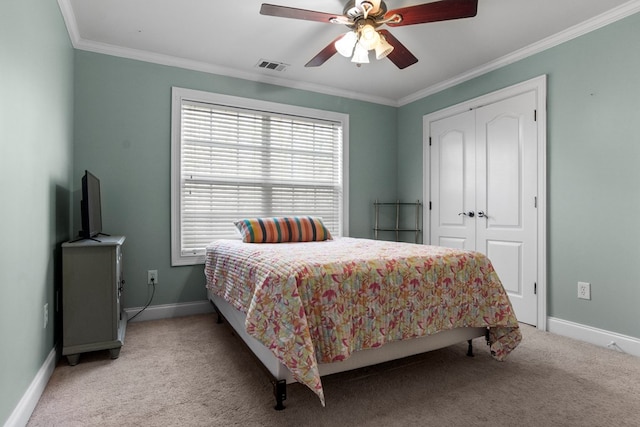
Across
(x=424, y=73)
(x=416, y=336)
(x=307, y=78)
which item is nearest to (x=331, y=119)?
(x=307, y=78)

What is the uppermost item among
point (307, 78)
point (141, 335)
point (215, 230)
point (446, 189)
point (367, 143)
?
point (307, 78)

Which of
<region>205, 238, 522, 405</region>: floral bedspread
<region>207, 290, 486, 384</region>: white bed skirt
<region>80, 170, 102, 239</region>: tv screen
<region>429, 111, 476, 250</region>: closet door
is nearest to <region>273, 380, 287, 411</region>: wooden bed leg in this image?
<region>207, 290, 486, 384</region>: white bed skirt

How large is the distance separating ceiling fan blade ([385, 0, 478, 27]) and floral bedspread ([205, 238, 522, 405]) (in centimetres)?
143

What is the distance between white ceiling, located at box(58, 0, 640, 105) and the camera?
2.56 metres

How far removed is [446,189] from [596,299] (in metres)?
Result: 1.74

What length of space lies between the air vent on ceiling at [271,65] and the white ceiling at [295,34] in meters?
0.06

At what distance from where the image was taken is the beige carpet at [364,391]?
1.65 m

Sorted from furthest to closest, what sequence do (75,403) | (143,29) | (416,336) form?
(143,29)
(416,336)
(75,403)

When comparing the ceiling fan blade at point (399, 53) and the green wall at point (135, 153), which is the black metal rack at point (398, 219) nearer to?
the ceiling fan blade at point (399, 53)

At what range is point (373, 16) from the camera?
2250 millimetres

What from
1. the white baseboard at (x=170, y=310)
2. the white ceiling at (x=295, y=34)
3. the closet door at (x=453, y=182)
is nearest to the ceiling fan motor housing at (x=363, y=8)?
the white ceiling at (x=295, y=34)

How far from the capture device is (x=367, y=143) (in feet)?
14.8

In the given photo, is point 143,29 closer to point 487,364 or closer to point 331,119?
point 331,119

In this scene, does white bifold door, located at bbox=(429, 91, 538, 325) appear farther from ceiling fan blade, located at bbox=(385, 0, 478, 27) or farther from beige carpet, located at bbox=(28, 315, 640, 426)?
ceiling fan blade, located at bbox=(385, 0, 478, 27)
